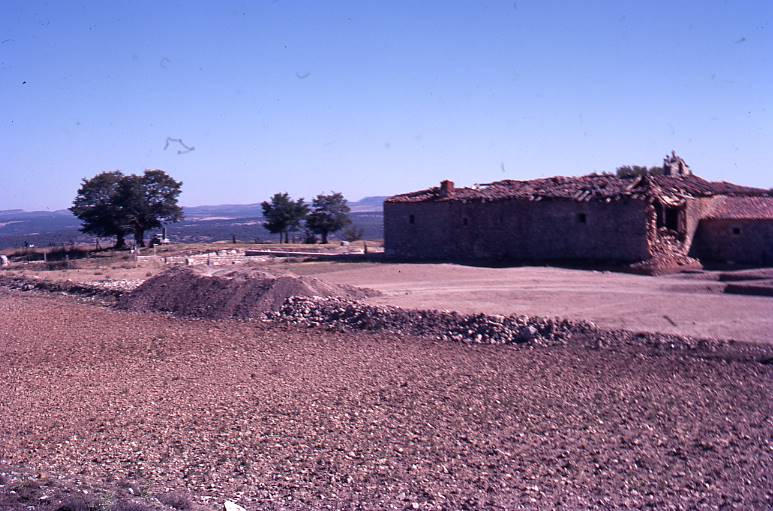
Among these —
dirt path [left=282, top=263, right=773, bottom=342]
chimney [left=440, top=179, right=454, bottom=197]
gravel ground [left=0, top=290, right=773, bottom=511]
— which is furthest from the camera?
chimney [left=440, top=179, right=454, bottom=197]

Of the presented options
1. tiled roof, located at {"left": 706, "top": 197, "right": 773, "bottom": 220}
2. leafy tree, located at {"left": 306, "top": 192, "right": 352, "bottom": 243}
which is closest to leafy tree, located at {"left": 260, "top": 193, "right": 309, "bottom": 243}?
leafy tree, located at {"left": 306, "top": 192, "right": 352, "bottom": 243}

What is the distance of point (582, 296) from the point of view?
23.2m

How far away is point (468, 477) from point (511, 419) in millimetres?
2406

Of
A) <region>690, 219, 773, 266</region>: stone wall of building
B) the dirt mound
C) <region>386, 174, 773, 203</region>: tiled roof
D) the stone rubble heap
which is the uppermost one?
<region>386, 174, 773, 203</region>: tiled roof

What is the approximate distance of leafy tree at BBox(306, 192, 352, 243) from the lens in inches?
2498

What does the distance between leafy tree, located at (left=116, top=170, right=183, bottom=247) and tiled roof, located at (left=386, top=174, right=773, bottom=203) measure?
81.7ft

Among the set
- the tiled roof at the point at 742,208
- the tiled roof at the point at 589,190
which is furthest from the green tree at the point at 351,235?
the tiled roof at the point at 742,208

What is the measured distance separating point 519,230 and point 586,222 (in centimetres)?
310

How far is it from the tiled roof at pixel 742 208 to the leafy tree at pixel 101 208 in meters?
36.6

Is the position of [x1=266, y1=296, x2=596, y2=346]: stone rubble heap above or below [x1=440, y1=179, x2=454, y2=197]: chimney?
below

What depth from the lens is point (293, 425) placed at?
10539 millimetres

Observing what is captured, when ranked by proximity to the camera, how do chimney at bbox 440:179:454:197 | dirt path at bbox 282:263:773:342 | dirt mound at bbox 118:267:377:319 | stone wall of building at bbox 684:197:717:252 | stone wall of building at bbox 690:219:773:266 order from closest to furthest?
dirt path at bbox 282:263:773:342 → dirt mound at bbox 118:267:377:319 → stone wall of building at bbox 690:219:773:266 → stone wall of building at bbox 684:197:717:252 → chimney at bbox 440:179:454:197

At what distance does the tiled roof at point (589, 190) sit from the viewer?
3084cm

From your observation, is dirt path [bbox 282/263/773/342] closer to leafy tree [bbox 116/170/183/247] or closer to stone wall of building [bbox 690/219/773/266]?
stone wall of building [bbox 690/219/773/266]
